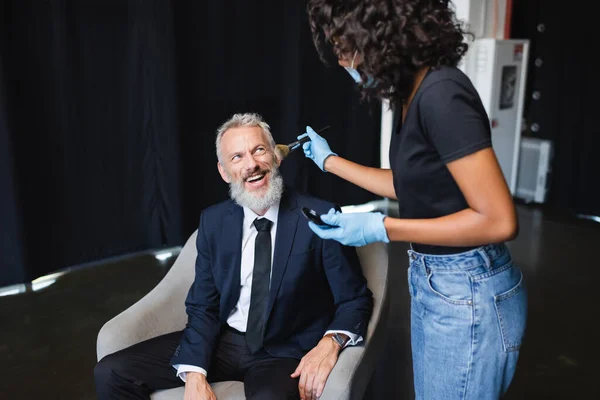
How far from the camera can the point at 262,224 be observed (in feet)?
6.09

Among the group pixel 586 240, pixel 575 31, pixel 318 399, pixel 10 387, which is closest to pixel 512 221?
pixel 318 399

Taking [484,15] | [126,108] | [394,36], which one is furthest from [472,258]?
[484,15]

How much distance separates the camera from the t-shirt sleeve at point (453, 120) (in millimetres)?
1038

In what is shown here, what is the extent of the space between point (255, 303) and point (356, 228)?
70 cm

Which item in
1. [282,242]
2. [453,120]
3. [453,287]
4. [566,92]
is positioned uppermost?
[453,120]

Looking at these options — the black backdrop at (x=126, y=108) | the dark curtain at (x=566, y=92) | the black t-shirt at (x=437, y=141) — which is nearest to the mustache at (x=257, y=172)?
the black t-shirt at (x=437, y=141)

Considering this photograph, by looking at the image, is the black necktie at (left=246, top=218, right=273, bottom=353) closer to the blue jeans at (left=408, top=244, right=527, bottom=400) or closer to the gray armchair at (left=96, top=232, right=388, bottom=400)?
the gray armchair at (left=96, top=232, right=388, bottom=400)

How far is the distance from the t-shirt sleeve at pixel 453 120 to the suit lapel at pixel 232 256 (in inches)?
36.3

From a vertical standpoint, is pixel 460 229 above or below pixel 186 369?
above

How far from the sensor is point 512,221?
107cm

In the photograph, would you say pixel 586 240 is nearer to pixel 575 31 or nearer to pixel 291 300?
pixel 575 31

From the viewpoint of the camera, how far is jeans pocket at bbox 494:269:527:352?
1.16 meters

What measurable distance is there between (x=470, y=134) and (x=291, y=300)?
36.7 inches

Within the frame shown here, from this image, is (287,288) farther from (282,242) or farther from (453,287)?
(453,287)
